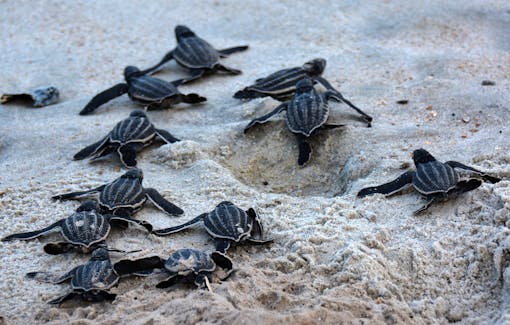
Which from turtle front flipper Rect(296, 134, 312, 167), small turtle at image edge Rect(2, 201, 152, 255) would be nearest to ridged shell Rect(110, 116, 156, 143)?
small turtle at image edge Rect(2, 201, 152, 255)

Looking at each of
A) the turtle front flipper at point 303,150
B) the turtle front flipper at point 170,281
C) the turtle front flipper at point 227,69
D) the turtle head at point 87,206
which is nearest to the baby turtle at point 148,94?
the turtle front flipper at point 227,69

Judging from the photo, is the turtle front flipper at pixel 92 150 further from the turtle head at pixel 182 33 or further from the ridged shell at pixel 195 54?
the turtle head at pixel 182 33

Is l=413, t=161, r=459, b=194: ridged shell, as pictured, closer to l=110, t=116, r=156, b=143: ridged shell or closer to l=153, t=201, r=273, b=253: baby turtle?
l=153, t=201, r=273, b=253: baby turtle

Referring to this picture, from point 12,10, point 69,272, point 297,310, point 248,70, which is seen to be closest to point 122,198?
point 69,272

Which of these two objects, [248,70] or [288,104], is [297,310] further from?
[248,70]

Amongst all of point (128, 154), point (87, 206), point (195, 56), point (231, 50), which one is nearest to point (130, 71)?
point (195, 56)

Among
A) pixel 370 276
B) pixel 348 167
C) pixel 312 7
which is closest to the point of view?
pixel 370 276
